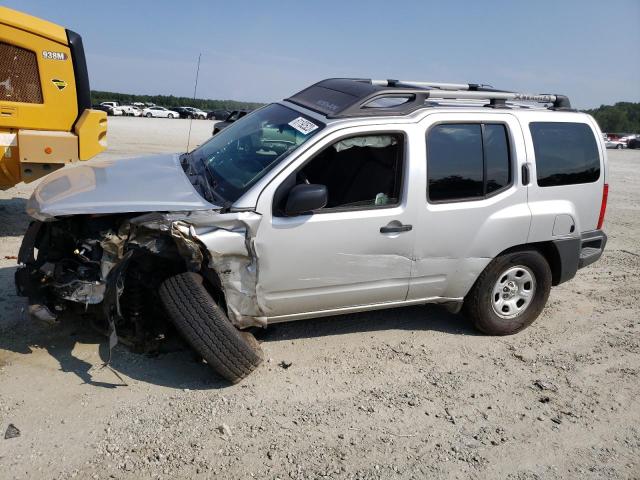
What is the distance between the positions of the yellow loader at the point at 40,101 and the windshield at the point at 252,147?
2.49 metres

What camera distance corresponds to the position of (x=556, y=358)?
4594 mm

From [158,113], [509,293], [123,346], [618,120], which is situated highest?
[618,120]

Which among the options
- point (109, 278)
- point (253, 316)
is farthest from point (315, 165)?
point (109, 278)

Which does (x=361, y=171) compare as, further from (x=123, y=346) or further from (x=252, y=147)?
(x=123, y=346)

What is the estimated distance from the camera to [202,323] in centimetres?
367

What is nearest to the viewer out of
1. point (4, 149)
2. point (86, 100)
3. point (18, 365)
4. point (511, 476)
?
point (511, 476)

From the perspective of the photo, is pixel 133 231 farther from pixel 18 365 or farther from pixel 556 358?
pixel 556 358

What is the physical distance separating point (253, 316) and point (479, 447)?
1724mm

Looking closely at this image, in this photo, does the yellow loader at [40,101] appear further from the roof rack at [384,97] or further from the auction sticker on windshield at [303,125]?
the auction sticker on windshield at [303,125]

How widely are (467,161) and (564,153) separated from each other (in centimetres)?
104

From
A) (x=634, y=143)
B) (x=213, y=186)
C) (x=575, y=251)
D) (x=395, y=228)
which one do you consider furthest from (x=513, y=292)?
(x=634, y=143)

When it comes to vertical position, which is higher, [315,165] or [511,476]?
[315,165]

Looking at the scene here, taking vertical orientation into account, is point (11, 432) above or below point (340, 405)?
below

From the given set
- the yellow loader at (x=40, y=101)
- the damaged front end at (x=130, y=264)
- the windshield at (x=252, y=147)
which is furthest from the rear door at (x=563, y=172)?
the yellow loader at (x=40, y=101)
